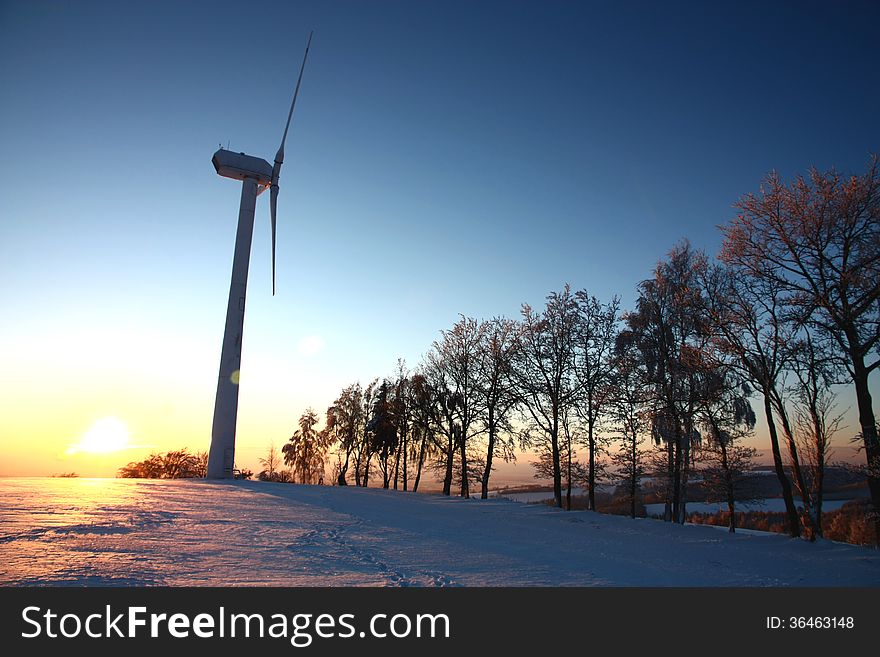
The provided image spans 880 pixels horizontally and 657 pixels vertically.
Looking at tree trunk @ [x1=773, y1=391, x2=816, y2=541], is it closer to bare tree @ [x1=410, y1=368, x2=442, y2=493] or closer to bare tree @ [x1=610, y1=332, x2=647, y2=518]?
bare tree @ [x1=610, y1=332, x2=647, y2=518]

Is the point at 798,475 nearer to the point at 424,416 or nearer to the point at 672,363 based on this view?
the point at 672,363

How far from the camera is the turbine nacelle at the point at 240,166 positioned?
3167 centimetres

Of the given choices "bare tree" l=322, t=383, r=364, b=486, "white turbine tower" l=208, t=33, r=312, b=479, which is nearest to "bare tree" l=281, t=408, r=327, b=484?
"bare tree" l=322, t=383, r=364, b=486

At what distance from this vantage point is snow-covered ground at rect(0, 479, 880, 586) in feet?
19.7

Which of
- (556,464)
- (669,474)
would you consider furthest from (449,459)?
(669,474)

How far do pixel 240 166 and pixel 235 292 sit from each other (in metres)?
9.01

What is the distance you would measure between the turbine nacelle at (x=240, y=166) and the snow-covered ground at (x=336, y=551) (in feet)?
74.4

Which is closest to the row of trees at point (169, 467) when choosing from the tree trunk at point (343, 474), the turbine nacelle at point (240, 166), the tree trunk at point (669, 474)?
the tree trunk at point (343, 474)

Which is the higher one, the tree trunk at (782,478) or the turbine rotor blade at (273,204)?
the turbine rotor blade at (273,204)

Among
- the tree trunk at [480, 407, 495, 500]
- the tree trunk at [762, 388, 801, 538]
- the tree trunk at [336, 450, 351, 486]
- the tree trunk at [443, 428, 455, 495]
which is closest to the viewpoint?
the tree trunk at [762, 388, 801, 538]

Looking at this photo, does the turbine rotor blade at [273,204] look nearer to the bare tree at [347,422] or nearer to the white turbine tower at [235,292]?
the white turbine tower at [235,292]

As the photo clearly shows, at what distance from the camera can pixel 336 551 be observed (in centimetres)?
795

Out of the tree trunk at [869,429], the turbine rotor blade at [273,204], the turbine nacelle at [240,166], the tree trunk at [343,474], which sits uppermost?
the turbine nacelle at [240,166]
